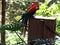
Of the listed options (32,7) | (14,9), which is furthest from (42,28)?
(14,9)

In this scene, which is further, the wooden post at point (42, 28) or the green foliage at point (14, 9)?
the green foliage at point (14, 9)

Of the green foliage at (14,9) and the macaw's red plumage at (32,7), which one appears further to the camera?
the green foliage at (14,9)

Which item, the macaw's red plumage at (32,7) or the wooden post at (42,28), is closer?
the wooden post at (42,28)

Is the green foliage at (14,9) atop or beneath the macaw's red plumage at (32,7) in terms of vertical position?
beneath

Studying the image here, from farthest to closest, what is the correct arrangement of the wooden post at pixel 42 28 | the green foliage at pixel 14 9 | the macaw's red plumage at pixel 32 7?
1. the green foliage at pixel 14 9
2. the macaw's red plumage at pixel 32 7
3. the wooden post at pixel 42 28

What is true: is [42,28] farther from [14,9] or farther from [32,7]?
[14,9]

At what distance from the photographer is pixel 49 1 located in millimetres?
4871

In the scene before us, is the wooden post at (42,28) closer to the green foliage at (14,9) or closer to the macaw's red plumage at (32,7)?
the macaw's red plumage at (32,7)

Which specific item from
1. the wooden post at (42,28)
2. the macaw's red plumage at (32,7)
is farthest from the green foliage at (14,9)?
the wooden post at (42,28)

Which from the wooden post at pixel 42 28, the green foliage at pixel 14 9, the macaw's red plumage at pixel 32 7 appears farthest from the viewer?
the green foliage at pixel 14 9

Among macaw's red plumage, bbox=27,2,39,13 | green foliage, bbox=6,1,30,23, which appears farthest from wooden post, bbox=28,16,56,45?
green foliage, bbox=6,1,30,23

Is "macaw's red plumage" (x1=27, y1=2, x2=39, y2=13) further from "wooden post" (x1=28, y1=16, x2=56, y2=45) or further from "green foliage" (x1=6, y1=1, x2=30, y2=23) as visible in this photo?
"green foliage" (x1=6, y1=1, x2=30, y2=23)

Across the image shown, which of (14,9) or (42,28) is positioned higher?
(42,28)

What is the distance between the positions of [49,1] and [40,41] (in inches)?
136
